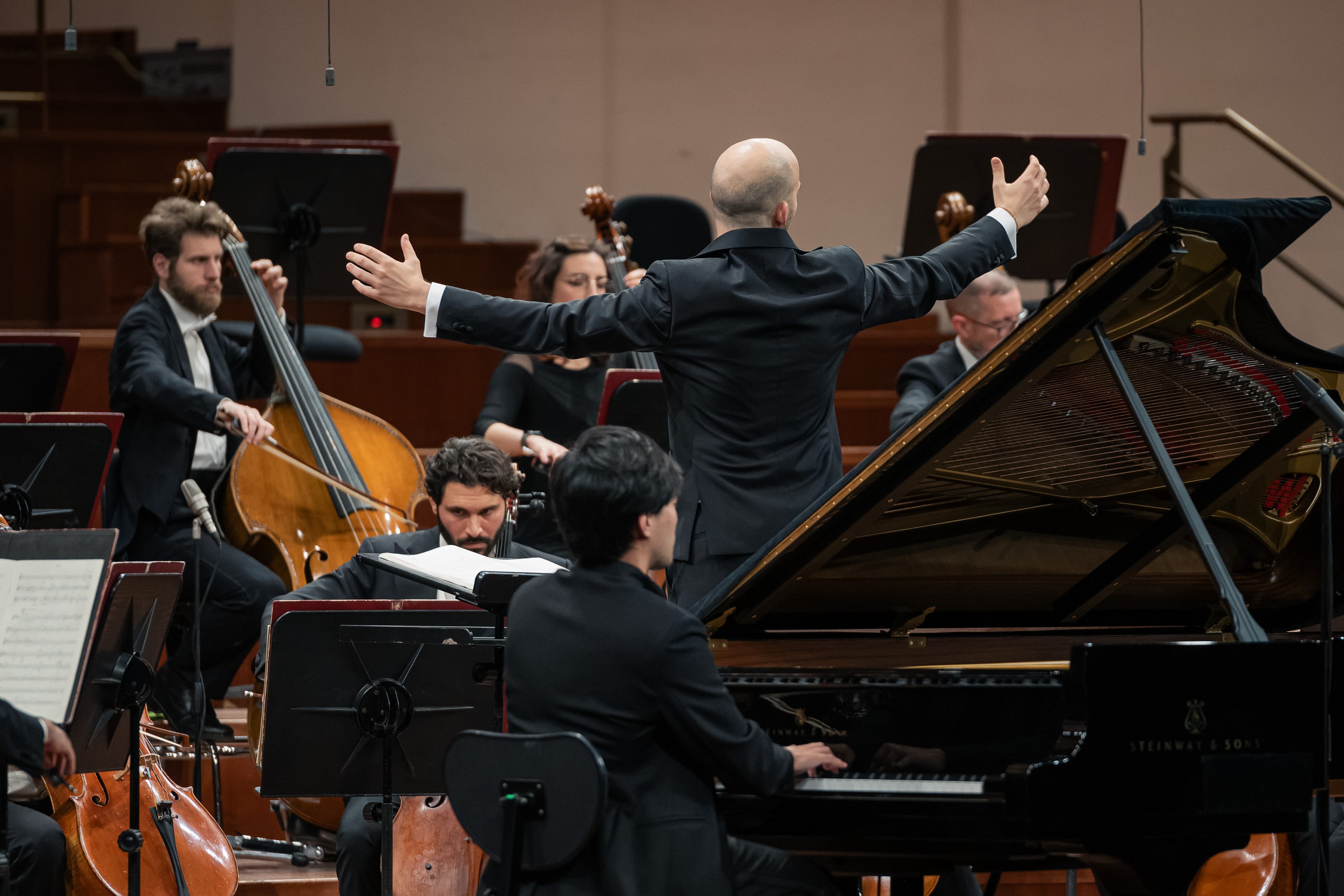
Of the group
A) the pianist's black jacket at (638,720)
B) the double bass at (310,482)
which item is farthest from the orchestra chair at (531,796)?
the double bass at (310,482)

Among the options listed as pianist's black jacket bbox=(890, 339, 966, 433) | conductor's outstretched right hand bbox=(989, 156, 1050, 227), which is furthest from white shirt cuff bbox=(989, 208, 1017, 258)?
pianist's black jacket bbox=(890, 339, 966, 433)

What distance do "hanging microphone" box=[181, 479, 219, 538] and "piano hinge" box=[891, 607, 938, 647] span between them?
5.73 ft

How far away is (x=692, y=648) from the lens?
1965mm

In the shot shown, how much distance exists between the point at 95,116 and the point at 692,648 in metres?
6.33

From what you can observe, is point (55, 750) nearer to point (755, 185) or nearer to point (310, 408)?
point (755, 185)

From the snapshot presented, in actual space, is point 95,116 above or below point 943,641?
above

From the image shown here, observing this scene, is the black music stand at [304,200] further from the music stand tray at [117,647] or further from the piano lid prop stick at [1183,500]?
the piano lid prop stick at [1183,500]

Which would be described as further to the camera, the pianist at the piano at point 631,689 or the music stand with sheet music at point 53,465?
the music stand with sheet music at point 53,465

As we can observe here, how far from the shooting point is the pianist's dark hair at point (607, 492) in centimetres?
203

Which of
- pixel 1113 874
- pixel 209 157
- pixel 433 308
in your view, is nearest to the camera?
pixel 1113 874

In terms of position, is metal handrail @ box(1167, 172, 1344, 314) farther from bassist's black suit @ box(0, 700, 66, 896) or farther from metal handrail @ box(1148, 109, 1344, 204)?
bassist's black suit @ box(0, 700, 66, 896)

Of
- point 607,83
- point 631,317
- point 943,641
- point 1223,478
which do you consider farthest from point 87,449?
point 607,83

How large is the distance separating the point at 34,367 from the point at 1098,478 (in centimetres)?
260

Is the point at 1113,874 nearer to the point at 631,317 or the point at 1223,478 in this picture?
the point at 1223,478
